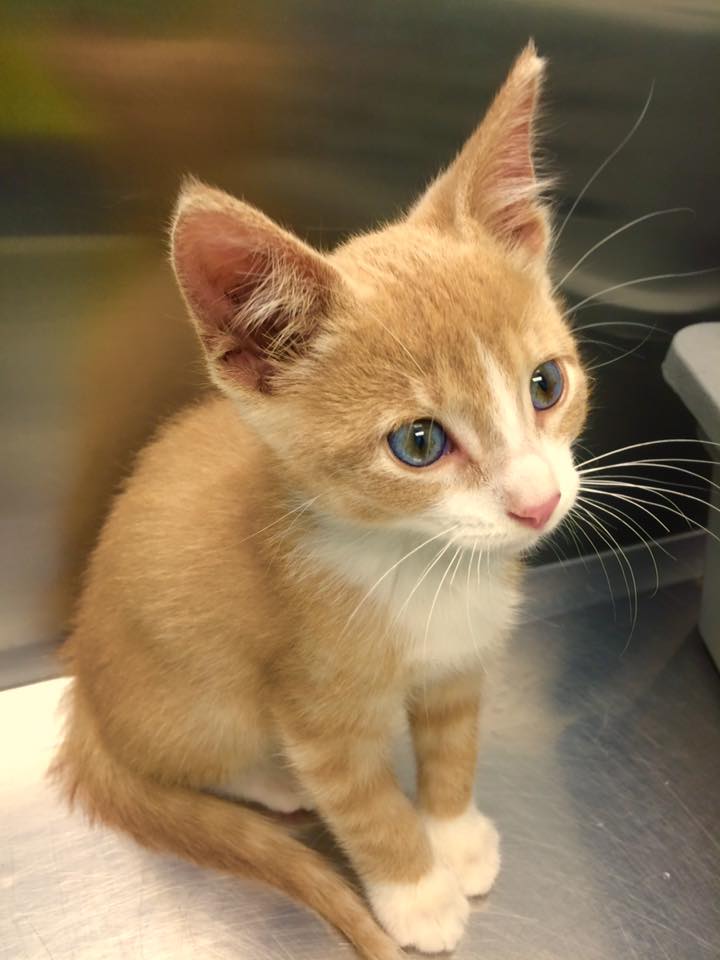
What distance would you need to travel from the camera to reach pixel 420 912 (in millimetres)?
968

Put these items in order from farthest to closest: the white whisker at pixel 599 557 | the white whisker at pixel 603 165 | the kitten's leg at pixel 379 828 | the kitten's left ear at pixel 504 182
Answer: the white whisker at pixel 599 557
the white whisker at pixel 603 165
the kitten's leg at pixel 379 828
the kitten's left ear at pixel 504 182

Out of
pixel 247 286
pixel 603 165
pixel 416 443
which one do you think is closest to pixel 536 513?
pixel 416 443

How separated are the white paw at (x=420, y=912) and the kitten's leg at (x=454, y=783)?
5 centimetres

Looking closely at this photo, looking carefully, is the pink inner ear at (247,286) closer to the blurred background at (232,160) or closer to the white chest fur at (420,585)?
the white chest fur at (420,585)

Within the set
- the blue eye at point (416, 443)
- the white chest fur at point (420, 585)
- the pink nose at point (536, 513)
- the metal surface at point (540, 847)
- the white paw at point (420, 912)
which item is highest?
the blue eye at point (416, 443)

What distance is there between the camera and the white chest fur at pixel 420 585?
842 mm

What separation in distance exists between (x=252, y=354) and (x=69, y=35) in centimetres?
43

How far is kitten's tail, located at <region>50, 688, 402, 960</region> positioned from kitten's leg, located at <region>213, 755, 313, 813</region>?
0.05 m

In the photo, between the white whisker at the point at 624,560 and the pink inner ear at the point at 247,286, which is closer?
the pink inner ear at the point at 247,286

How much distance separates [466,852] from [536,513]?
512mm

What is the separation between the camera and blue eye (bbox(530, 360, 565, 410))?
78 cm

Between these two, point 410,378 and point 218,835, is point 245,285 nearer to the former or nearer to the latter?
point 410,378

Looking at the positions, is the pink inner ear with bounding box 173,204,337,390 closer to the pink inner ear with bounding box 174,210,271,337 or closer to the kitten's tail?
the pink inner ear with bounding box 174,210,271,337

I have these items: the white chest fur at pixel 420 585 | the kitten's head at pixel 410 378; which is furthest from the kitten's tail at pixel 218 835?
the kitten's head at pixel 410 378
